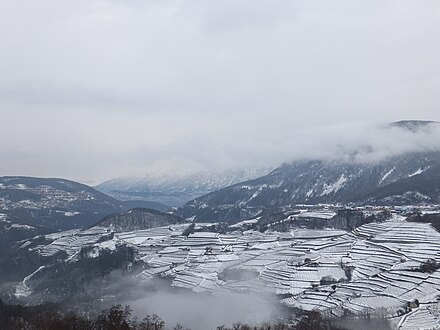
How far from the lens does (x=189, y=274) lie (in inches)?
3821

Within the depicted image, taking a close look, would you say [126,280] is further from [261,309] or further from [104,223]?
[104,223]

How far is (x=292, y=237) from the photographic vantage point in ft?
412

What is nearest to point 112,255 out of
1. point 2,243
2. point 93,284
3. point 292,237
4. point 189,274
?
point 93,284

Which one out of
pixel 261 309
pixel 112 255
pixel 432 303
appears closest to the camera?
pixel 432 303

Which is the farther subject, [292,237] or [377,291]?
[292,237]

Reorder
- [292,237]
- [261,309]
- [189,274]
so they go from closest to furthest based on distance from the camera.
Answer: [261,309]
[189,274]
[292,237]

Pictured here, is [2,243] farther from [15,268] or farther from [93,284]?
[93,284]

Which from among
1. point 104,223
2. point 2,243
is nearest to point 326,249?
point 104,223

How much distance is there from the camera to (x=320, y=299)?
71875 mm

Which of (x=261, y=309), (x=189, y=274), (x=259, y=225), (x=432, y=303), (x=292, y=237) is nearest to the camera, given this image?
(x=432, y=303)

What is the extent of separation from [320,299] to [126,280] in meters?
42.8

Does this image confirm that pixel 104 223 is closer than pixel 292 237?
No

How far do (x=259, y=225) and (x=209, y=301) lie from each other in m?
78.0

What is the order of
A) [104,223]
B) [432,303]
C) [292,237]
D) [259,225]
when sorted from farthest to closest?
[104,223] < [259,225] < [292,237] < [432,303]
